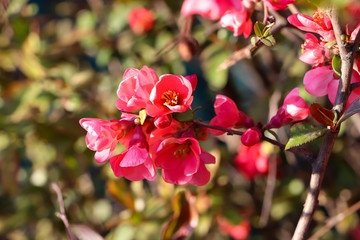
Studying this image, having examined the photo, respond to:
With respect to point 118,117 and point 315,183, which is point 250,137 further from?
point 118,117

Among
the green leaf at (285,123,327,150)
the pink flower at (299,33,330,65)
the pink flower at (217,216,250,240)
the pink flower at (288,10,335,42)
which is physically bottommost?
the pink flower at (217,216,250,240)

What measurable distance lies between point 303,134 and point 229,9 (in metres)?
0.18

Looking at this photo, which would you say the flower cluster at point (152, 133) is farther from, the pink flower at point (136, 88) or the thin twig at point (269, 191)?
the thin twig at point (269, 191)

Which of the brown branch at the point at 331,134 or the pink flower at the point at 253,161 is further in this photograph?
the pink flower at the point at 253,161

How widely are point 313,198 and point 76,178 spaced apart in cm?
105

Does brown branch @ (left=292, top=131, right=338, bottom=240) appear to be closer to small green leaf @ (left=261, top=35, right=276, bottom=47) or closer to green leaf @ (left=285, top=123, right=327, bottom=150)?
green leaf @ (left=285, top=123, right=327, bottom=150)

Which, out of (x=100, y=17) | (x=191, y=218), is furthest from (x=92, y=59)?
(x=191, y=218)

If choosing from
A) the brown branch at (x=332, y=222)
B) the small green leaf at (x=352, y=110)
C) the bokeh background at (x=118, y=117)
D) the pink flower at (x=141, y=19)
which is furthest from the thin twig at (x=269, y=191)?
the small green leaf at (x=352, y=110)

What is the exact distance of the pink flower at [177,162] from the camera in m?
0.56

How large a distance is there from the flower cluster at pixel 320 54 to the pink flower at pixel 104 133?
260mm

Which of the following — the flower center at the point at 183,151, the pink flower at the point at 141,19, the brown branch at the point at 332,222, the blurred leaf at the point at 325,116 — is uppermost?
the blurred leaf at the point at 325,116

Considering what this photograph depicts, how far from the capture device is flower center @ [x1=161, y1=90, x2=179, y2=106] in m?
0.55

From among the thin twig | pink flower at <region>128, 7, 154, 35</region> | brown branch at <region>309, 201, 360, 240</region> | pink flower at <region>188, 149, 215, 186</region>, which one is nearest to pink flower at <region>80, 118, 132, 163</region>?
pink flower at <region>188, 149, 215, 186</region>

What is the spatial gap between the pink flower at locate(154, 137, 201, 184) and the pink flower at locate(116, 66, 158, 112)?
71mm
